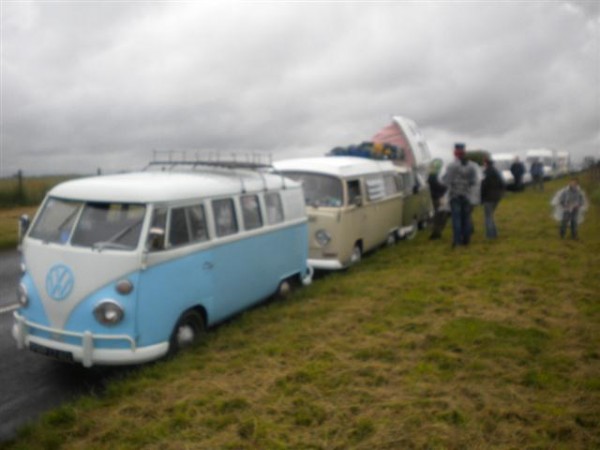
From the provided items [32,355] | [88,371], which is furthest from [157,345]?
[32,355]

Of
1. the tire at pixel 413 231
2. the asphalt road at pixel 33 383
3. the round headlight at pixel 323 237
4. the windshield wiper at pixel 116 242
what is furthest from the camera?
the tire at pixel 413 231

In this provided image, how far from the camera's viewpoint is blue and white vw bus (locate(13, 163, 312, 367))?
5.93 m

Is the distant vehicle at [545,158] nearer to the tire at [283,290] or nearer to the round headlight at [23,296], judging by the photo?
the tire at [283,290]

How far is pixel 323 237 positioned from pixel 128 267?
559 centimetres

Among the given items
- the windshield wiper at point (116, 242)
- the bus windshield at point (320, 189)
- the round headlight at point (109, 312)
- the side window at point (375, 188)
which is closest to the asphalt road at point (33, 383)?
the round headlight at point (109, 312)

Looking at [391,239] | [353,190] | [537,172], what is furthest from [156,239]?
[537,172]

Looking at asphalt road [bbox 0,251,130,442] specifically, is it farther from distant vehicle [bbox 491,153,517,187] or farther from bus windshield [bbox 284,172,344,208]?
distant vehicle [bbox 491,153,517,187]

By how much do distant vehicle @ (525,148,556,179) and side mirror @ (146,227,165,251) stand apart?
144ft

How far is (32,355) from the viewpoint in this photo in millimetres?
7066

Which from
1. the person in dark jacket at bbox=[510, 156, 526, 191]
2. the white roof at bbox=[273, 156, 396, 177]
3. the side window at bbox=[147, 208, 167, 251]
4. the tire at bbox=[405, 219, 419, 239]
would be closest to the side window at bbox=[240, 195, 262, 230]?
the side window at bbox=[147, 208, 167, 251]

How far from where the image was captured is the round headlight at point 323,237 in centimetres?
1114

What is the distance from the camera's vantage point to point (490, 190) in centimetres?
1495

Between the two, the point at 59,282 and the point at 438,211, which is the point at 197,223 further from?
the point at 438,211

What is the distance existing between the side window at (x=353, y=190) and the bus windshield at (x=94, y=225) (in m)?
5.90
